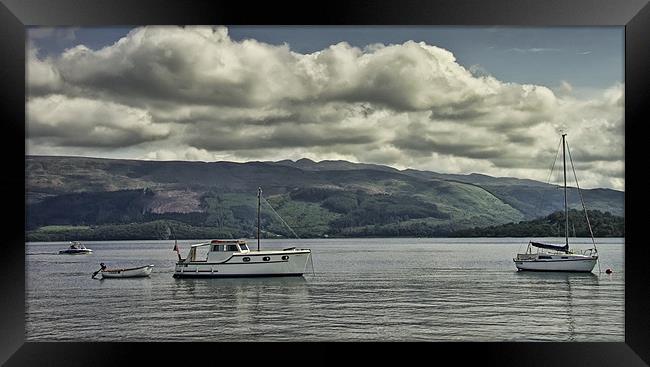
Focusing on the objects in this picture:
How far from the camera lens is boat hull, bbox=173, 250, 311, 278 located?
85.1 ft

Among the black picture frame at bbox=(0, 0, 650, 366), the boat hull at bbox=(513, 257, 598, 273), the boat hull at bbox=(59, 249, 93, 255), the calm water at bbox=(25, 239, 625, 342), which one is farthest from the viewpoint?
the boat hull at bbox=(59, 249, 93, 255)

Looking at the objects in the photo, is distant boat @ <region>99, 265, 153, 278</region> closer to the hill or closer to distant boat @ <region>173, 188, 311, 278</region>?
distant boat @ <region>173, 188, 311, 278</region>

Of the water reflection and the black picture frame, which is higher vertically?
the black picture frame

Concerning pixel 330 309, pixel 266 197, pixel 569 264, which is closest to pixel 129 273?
pixel 330 309

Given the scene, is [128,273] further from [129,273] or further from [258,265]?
[258,265]

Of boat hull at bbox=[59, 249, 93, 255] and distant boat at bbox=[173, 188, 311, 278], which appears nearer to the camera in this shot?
distant boat at bbox=[173, 188, 311, 278]

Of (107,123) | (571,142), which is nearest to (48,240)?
(107,123)

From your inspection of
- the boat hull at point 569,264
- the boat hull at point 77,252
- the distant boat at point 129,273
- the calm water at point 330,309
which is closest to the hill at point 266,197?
the boat hull at point 77,252

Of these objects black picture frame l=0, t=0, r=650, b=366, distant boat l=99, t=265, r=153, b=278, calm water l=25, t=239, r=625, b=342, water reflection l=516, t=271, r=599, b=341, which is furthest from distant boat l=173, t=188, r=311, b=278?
black picture frame l=0, t=0, r=650, b=366

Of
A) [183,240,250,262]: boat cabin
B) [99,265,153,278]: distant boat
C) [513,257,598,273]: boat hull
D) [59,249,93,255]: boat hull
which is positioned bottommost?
[59,249,93,255]: boat hull

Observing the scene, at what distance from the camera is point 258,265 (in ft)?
85.9

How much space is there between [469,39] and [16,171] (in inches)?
2947

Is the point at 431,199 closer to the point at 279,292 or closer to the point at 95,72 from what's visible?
the point at 95,72

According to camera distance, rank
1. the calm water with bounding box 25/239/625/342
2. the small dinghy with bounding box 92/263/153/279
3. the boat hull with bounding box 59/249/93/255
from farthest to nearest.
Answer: the boat hull with bounding box 59/249/93/255 → the small dinghy with bounding box 92/263/153/279 → the calm water with bounding box 25/239/625/342
